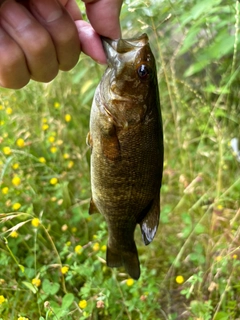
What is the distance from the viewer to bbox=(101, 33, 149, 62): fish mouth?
134 cm

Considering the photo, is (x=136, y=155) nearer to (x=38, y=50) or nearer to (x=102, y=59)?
(x=102, y=59)

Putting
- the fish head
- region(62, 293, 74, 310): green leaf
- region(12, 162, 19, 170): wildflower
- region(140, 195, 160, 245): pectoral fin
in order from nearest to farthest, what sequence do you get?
1. the fish head
2. region(140, 195, 160, 245): pectoral fin
3. region(62, 293, 74, 310): green leaf
4. region(12, 162, 19, 170): wildflower

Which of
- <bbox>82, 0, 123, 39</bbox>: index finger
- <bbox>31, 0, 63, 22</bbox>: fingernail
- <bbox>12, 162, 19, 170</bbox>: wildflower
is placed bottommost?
<bbox>12, 162, 19, 170</bbox>: wildflower

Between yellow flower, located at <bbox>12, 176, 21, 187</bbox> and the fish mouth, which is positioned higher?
the fish mouth

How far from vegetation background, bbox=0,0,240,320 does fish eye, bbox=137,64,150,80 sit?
557 millimetres

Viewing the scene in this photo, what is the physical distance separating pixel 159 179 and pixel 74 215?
1.04 meters

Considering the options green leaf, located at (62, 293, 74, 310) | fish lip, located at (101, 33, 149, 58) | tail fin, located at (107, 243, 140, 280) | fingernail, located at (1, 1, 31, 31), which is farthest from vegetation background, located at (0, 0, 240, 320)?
fingernail, located at (1, 1, 31, 31)

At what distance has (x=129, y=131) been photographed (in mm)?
1393

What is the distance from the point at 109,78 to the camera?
4.57ft

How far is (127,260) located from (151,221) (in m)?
0.33

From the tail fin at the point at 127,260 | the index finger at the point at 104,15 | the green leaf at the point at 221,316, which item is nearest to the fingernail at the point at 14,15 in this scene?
the index finger at the point at 104,15

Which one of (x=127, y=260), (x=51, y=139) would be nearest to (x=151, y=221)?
(x=127, y=260)

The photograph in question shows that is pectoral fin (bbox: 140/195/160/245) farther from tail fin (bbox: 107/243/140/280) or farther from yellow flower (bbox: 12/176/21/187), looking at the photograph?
yellow flower (bbox: 12/176/21/187)

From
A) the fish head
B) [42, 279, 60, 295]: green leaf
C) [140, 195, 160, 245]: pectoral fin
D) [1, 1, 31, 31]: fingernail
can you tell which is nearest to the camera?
[1, 1, 31, 31]: fingernail
